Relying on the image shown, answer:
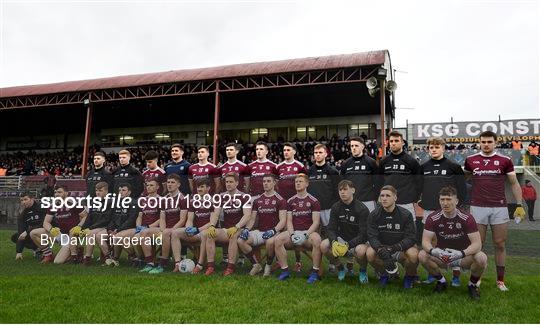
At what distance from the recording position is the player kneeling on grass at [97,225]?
24.2 feet

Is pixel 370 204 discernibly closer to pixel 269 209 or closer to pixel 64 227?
pixel 269 209

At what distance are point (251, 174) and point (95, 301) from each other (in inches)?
140

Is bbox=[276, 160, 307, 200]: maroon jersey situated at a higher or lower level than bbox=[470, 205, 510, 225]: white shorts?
higher

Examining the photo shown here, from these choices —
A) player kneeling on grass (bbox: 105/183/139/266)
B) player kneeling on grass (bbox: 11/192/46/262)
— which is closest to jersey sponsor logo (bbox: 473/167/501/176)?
player kneeling on grass (bbox: 105/183/139/266)

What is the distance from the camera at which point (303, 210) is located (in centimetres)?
637

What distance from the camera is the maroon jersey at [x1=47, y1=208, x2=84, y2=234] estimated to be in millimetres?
7922

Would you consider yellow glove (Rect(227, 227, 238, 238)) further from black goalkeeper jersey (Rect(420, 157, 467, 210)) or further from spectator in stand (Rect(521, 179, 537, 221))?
spectator in stand (Rect(521, 179, 537, 221))

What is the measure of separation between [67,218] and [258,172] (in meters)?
4.14

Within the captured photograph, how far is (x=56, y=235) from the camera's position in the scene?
791 centimetres

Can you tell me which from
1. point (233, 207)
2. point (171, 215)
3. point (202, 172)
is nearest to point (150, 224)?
point (171, 215)

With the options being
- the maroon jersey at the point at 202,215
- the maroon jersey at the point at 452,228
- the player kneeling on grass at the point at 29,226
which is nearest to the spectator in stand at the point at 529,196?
the maroon jersey at the point at 452,228

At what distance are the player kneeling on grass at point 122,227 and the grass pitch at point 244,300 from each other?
794 mm

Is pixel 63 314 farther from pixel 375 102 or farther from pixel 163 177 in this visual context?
pixel 375 102

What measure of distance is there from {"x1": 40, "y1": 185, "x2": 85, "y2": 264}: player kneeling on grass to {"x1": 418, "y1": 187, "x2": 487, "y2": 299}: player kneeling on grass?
631cm
